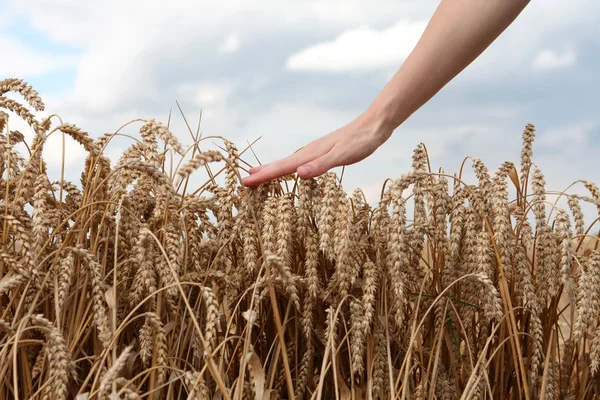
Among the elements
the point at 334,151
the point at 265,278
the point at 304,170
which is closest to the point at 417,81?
the point at 334,151

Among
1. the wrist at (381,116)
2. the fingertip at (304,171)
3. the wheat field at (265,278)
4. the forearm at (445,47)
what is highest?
the forearm at (445,47)

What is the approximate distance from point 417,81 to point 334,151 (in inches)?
11.4

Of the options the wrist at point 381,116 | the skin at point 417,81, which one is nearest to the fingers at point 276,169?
the skin at point 417,81

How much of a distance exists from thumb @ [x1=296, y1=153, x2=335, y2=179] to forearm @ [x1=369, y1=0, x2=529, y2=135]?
0.70 ft

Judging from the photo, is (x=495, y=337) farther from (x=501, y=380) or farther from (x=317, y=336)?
(x=317, y=336)

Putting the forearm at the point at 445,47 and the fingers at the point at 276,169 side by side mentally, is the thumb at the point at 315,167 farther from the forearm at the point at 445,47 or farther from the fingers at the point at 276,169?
the forearm at the point at 445,47

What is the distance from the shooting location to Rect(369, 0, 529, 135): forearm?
5.60 ft

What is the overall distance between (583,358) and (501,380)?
433mm

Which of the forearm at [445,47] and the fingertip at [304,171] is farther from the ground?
the forearm at [445,47]

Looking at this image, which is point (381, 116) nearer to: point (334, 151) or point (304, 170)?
point (334, 151)

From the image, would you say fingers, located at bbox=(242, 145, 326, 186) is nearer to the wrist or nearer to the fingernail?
the fingernail

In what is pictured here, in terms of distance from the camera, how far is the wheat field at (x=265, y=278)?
1459 mm

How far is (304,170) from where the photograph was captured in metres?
1.63

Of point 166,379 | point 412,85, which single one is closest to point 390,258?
point 412,85
